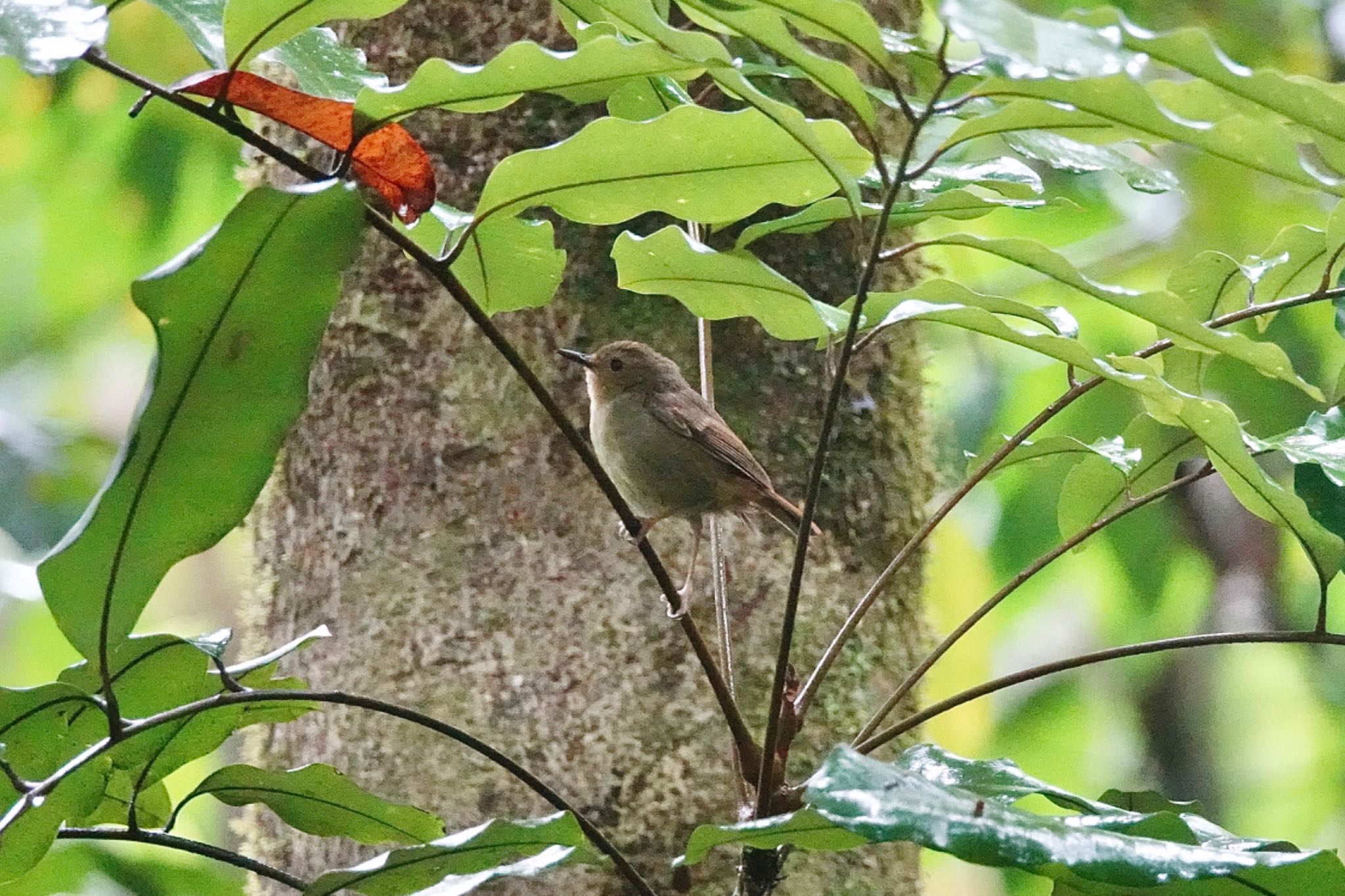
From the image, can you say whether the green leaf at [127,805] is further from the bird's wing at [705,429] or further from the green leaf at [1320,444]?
the green leaf at [1320,444]

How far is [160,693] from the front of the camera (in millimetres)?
1376

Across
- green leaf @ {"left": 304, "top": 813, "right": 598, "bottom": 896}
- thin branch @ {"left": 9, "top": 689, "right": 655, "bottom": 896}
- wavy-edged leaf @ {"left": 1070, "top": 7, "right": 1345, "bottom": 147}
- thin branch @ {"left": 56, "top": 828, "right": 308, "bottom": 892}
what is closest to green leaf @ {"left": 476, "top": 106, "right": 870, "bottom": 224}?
wavy-edged leaf @ {"left": 1070, "top": 7, "right": 1345, "bottom": 147}

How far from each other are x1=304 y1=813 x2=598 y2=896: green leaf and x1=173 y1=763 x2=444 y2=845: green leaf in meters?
0.17

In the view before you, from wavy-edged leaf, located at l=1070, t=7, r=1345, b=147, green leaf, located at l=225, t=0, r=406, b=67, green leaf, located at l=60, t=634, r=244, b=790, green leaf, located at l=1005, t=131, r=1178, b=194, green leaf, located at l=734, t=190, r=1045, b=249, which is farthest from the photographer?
green leaf, located at l=1005, t=131, r=1178, b=194

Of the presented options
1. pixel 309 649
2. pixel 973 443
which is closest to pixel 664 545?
pixel 309 649

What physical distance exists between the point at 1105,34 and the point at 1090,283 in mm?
279

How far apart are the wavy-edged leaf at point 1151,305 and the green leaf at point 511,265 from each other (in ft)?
1.64

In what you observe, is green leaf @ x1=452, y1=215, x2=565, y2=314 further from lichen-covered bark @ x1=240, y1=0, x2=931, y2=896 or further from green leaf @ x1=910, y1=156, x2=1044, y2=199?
lichen-covered bark @ x1=240, y1=0, x2=931, y2=896

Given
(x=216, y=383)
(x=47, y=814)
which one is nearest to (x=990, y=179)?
(x=216, y=383)

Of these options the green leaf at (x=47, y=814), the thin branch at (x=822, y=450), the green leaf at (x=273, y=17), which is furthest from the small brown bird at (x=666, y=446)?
the green leaf at (x=273, y=17)

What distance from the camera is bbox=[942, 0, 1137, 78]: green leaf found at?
0.84 metres

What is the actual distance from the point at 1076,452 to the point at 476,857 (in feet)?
2.84

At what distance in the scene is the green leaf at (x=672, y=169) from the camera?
3.92ft

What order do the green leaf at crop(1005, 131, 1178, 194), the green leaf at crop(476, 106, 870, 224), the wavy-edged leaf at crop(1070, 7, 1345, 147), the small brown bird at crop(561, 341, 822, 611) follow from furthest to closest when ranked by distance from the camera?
the small brown bird at crop(561, 341, 822, 611), the green leaf at crop(1005, 131, 1178, 194), the green leaf at crop(476, 106, 870, 224), the wavy-edged leaf at crop(1070, 7, 1345, 147)
